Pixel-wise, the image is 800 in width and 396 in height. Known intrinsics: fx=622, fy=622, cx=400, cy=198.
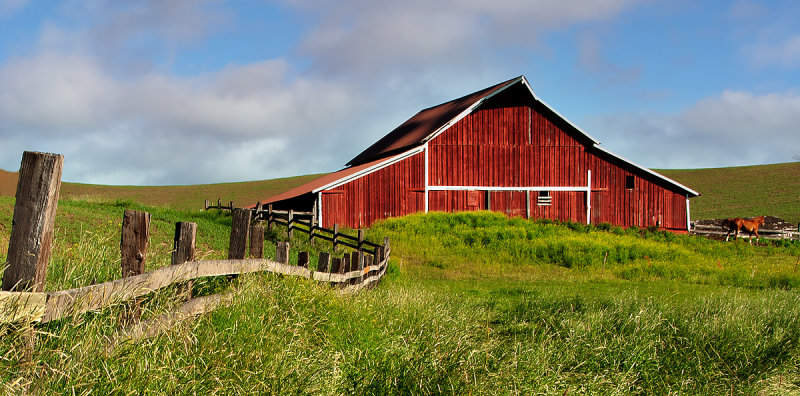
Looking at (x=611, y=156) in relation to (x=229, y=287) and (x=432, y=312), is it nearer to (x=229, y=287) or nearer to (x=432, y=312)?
(x=432, y=312)

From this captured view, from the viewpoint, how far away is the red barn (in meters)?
28.3

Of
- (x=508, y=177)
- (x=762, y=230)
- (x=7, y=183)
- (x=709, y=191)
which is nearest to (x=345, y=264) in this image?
(x=508, y=177)

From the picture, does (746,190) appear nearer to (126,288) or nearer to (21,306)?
(126,288)

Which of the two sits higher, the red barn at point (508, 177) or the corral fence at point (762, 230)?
the red barn at point (508, 177)

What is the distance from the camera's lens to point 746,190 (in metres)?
66.0

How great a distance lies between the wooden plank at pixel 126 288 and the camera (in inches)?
137

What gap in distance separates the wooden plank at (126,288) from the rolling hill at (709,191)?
51.9 metres

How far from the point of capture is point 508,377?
488 cm

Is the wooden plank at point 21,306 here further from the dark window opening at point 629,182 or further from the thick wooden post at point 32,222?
the dark window opening at point 629,182

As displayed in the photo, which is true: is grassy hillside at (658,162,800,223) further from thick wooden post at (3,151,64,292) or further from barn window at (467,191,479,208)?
thick wooden post at (3,151,64,292)

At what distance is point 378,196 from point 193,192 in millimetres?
47645

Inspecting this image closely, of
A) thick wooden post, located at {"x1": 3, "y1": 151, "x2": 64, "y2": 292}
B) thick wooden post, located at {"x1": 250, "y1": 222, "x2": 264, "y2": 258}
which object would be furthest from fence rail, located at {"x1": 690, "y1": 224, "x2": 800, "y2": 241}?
thick wooden post, located at {"x1": 3, "y1": 151, "x2": 64, "y2": 292}

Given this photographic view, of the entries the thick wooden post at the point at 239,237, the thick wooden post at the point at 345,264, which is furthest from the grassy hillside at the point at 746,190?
the thick wooden post at the point at 239,237

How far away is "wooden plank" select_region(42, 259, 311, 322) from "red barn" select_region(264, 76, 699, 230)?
22132mm
